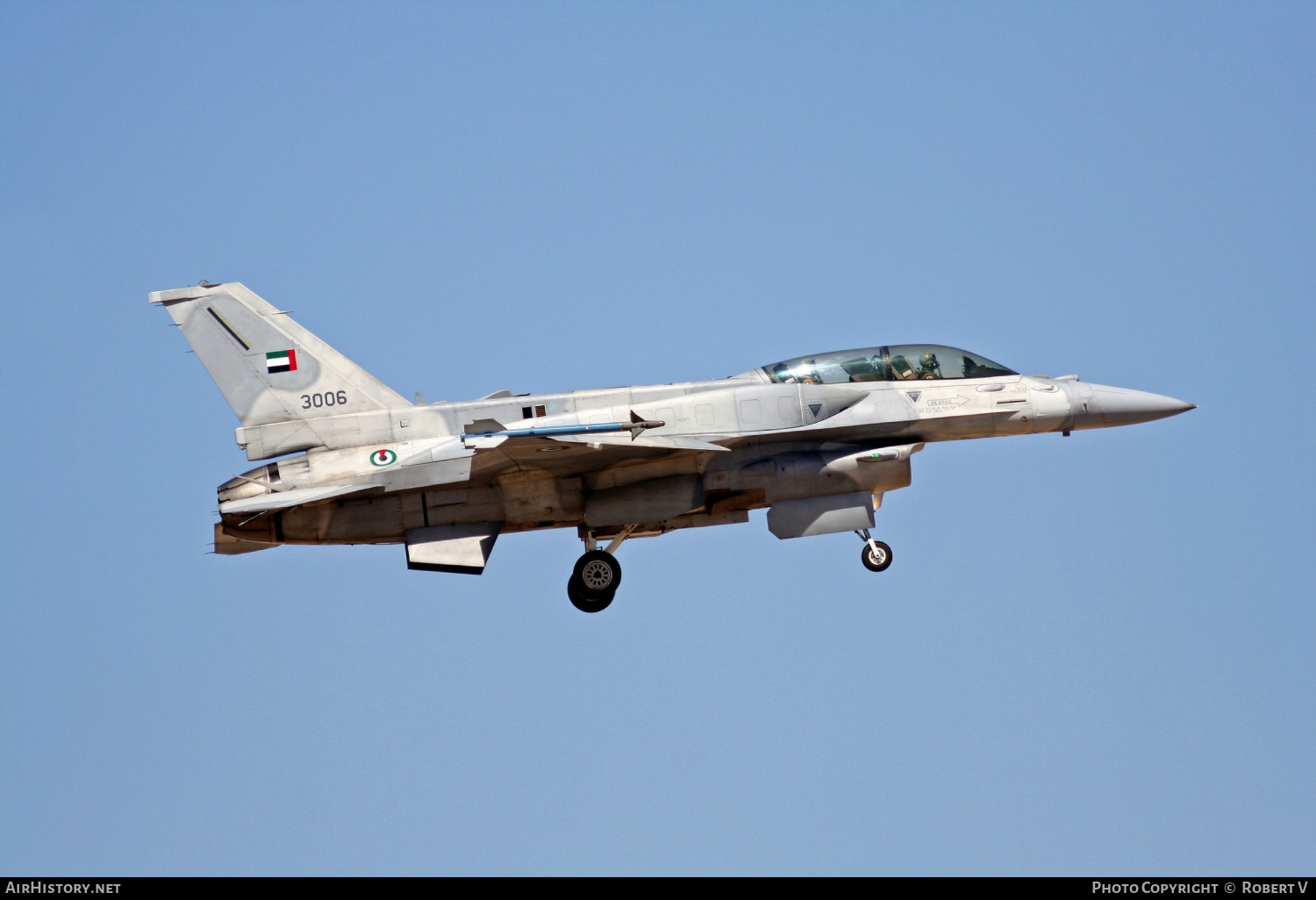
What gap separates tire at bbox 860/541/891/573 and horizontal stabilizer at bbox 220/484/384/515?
6594 millimetres

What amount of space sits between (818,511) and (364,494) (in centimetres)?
608

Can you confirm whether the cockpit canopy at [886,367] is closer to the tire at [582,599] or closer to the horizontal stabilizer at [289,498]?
the tire at [582,599]

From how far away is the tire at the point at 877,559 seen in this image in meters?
22.2

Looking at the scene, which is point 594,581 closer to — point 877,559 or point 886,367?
point 877,559

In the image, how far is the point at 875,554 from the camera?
22.2m

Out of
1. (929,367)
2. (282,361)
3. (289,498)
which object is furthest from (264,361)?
(929,367)

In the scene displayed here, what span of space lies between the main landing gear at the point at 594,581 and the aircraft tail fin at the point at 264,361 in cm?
335

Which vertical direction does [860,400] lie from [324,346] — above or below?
below

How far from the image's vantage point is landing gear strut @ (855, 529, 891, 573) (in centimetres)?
2219

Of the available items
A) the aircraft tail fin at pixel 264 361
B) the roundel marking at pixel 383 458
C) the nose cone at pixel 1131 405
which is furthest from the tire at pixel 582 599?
the nose cone at pixel 1131 405

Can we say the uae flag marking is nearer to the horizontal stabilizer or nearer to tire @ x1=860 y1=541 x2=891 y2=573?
the horizontal stabilizer

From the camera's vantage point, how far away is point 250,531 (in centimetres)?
2198
